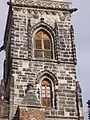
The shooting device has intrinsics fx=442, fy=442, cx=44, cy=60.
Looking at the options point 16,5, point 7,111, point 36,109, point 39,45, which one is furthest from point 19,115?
point 16,5

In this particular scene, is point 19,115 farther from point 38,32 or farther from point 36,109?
point 38,32

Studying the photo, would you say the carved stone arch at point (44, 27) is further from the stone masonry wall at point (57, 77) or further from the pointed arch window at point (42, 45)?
the stone masonry wall at point (57, 77)

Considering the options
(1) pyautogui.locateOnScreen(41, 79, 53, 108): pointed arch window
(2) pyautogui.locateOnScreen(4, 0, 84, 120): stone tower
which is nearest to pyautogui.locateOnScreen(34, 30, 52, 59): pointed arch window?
(2) pyautogui.locateOnScreen(4, 0, 84, 120): stone tower

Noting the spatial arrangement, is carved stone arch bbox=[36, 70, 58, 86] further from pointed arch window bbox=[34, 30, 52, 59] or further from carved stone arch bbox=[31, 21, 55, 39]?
carved stone arch bbox=[31, 21, 55, 39]

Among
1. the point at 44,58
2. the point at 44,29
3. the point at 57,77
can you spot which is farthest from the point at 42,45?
the point at 57,77

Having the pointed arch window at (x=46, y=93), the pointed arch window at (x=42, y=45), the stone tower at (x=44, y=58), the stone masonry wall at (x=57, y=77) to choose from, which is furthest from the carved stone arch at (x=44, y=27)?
the pointed arch window at (x=46, y=93)

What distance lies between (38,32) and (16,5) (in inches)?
80.3

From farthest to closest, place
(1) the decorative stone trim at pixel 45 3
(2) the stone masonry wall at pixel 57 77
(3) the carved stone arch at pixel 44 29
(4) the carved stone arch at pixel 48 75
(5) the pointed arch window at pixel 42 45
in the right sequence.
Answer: (1) the decorative stone trim at pixel 45 3 < (3) the carved stone arch at pixel 44 29 < (5) the pointed arch window at pixel 42 45 < (4) the carved stone arch at pixel 48 75 < (2) the stone masonry wall at pixel 57 77

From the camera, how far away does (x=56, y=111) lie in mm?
22281

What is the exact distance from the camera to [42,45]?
24234 millimetres

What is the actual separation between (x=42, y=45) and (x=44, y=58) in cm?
85

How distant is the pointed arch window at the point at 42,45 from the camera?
24.0 metres

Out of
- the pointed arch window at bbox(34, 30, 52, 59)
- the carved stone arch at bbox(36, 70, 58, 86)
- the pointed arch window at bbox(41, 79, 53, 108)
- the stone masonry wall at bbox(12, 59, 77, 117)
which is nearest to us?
the stone masonry wall at bbox(12, 59, 77, 117)

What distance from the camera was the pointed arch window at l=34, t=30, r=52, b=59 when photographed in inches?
944
